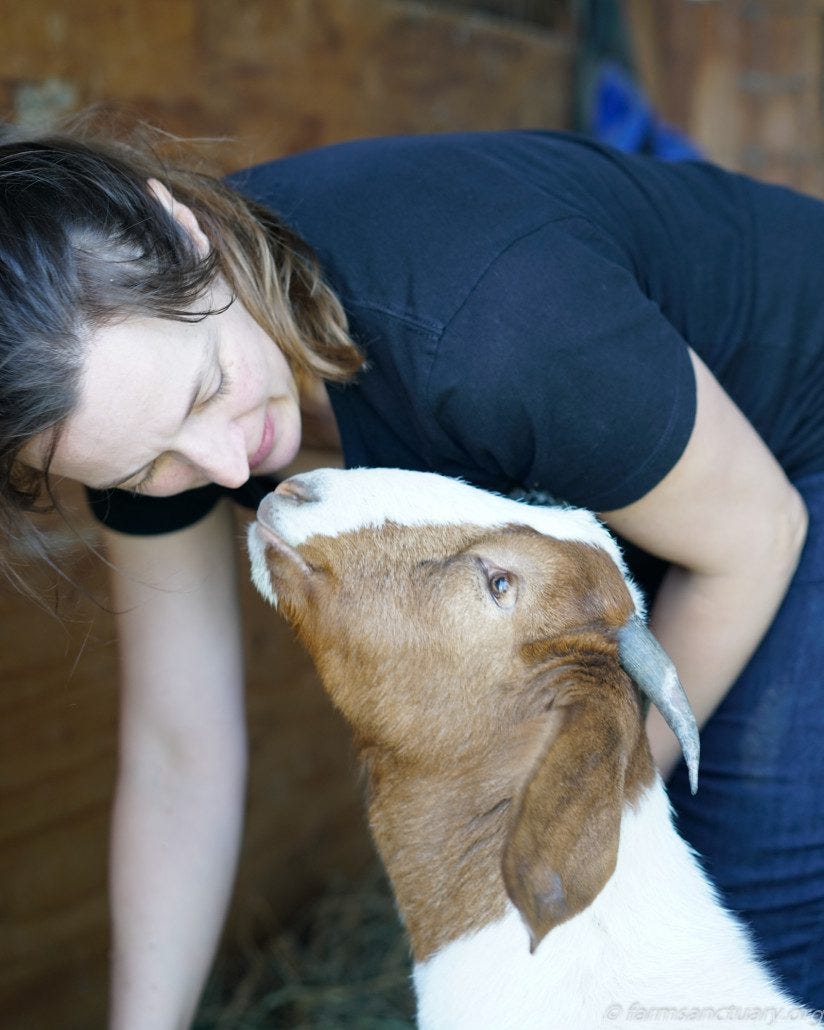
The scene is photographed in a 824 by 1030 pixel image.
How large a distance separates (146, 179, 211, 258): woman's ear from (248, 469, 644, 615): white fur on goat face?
391 millimetres

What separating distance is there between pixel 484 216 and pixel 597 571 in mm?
575

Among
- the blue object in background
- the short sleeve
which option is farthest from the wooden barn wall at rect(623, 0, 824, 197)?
the short sleeve

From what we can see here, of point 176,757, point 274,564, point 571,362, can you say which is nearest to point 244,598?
point 176,757

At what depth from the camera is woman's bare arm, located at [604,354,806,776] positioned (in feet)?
6.42

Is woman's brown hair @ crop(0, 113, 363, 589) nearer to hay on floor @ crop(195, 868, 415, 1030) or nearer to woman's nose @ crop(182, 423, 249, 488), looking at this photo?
woman's nose @ crop(182, 423, 249, 488)

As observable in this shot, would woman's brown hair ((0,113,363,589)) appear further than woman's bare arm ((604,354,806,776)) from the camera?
No

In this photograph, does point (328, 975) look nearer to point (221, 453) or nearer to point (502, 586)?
point (502, 586)

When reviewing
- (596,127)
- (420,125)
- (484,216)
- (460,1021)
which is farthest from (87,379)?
(596,127)

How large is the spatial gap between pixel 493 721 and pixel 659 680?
0.86 ft

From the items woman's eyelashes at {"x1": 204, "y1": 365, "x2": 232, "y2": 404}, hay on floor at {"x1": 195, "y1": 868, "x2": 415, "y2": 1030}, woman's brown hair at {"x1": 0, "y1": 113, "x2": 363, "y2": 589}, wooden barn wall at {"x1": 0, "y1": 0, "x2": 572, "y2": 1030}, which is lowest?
hay on floor at {"x1": 195, "y1": 868, "x2": 415, "y2": 1030}

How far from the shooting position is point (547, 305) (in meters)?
1.83

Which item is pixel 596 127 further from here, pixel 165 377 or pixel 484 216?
pixel 165 377

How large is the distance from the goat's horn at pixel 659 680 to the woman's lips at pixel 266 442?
2.06 ft

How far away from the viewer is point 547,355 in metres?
1.85
